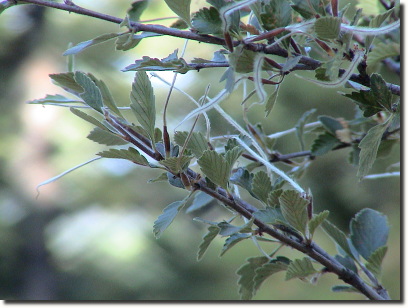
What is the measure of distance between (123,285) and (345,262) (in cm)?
226

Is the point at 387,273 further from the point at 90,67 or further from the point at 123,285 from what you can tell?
the point at 90,67

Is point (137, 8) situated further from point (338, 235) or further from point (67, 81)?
point (338, 235)

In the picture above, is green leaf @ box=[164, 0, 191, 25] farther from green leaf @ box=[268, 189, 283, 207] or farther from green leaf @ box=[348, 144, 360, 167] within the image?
green leaf @ box=[348, 144, 360, 167]

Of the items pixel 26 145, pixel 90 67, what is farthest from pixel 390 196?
pixel 26 145

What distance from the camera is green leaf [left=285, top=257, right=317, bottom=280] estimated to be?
311 millimetres

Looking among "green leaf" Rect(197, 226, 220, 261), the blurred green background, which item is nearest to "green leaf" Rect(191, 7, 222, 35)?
"green leaf" Rect(197, 226, 220, 261)

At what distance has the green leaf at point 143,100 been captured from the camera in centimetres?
27

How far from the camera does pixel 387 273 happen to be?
7.04ft

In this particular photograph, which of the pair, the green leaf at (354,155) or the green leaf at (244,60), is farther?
the green leaf at (354,155)

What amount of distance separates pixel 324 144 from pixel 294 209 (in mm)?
201

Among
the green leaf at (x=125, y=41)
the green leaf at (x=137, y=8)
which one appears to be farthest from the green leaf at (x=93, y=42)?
the green leaf at (x=137, y=8)

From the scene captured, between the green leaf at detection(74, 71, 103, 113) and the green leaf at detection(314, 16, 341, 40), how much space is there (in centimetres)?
12

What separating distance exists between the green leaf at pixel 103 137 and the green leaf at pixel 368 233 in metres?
0.19

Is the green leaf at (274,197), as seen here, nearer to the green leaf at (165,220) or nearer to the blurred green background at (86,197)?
the green leaf at (165,220)
